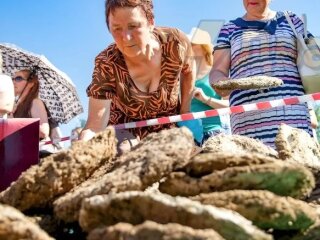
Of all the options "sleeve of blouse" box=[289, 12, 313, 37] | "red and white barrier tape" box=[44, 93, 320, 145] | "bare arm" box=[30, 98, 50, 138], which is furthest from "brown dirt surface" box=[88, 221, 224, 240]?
"bare arm" box=[30, 98, 50, 138]

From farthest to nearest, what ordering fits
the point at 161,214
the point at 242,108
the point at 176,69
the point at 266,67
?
the point at 242,108, the point at 266,67, the point at 176,69, the point at 161,214

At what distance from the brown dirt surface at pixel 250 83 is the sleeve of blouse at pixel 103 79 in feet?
2.23

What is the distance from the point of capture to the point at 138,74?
12.6 feet

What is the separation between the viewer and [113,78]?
3801mm

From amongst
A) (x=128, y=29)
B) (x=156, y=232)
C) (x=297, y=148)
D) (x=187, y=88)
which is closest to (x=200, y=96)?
(x=187, y=88)

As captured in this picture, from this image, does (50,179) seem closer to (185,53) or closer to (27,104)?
(185,53)

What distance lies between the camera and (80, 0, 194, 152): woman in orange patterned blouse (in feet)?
12.2

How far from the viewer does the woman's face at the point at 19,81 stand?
615cm

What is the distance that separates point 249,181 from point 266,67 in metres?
2.75

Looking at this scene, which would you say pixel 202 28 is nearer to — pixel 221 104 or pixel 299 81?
pixel 221 104

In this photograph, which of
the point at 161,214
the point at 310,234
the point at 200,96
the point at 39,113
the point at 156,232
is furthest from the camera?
the point at 39,113

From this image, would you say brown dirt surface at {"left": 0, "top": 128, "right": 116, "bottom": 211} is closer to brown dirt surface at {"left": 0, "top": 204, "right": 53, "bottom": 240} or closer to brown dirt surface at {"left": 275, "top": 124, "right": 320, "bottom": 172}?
brown dirt surface at {"left": 0, "top": 204, "right": 53, "bottom": 240}

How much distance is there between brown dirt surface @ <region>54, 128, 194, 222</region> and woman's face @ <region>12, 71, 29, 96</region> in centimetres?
476

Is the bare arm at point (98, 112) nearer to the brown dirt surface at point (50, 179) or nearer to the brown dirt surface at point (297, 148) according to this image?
the brown dirt surface at point (297, 148)
